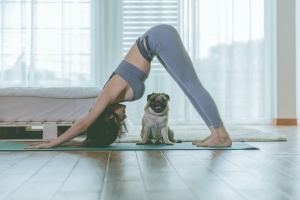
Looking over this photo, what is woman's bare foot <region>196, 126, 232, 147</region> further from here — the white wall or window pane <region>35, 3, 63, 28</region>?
window pane <region>35, 3, 63, 28</region>

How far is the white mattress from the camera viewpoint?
3.31 m

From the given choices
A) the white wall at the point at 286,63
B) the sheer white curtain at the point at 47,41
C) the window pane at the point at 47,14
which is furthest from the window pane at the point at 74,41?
the white wall at the point at 286,63

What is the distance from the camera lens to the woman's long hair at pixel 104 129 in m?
2.59

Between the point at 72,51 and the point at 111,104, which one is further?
the point at 72,51

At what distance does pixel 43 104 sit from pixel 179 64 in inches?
52.5

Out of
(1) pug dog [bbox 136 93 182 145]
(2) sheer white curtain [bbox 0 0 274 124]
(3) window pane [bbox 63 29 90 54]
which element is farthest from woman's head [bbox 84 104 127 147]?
(3) window pane [bbox 63 29 90 54]

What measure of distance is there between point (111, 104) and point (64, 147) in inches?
18.5

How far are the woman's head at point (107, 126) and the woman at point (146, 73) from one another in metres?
0.07

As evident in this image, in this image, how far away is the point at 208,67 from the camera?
566 centimetres

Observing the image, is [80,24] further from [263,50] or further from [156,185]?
[156,185]

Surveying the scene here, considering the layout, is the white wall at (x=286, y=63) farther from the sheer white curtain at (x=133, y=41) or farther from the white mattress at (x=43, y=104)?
the white mattress at (x=43, y=104)

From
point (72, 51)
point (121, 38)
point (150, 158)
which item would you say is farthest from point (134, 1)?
point (150, 158)

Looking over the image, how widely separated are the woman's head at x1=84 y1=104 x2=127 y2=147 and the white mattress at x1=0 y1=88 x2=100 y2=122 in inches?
25.5

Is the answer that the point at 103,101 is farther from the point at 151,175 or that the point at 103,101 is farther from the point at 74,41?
the point at 74,41
